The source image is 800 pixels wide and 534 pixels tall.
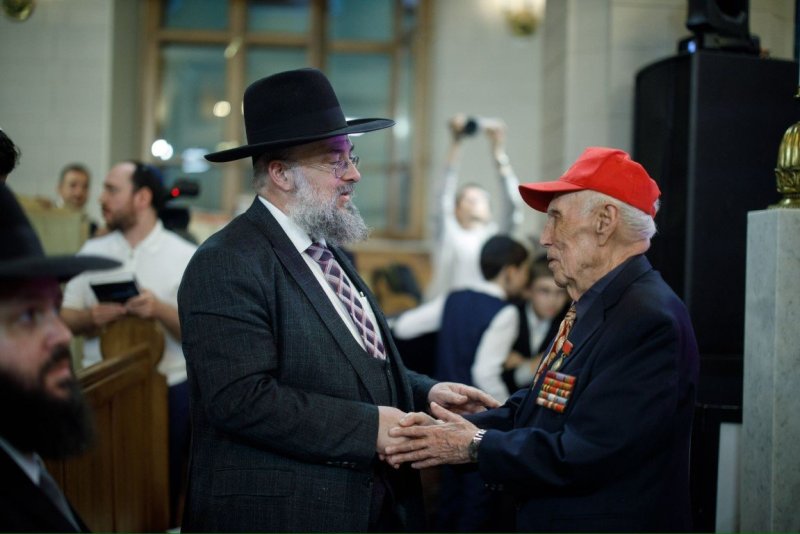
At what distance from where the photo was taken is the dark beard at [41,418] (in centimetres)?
129

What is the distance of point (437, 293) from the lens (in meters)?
5.26

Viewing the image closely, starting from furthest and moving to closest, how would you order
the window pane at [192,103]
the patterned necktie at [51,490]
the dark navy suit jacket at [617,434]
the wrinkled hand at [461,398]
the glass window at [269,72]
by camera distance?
1. the window pane at [192,103]
2. the glass window at [269,72]
3. the wrinkled hand at [461,398]
4. the dark navy suit jacket at [617,434]
5. the patterned necktie at [51,490]

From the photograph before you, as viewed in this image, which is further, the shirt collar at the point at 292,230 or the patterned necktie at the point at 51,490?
the shirt collar at the point at 292,230

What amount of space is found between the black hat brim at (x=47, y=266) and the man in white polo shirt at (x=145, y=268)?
6.38 feet

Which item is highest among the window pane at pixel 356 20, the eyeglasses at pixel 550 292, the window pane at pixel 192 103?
the window pane at pixel 356 20

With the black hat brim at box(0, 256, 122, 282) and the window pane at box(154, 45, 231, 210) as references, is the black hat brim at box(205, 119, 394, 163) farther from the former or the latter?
the window pane at box(154, 45, 231, 210)

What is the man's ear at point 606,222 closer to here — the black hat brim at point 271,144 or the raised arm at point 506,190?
the black hat brim at point 271,144

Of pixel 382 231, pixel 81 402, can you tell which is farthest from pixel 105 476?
pixel 382 231

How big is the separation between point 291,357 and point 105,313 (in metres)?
1.55

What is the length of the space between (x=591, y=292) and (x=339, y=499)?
760 mm

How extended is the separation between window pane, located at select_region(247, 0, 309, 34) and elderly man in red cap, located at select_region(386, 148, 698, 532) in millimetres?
8196

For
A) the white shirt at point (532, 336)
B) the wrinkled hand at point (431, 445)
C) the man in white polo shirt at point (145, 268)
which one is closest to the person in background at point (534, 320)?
the white shirt at point (532, 336)

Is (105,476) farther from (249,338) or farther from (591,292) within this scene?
(591,292)

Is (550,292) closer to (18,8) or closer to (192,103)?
(18,8)
